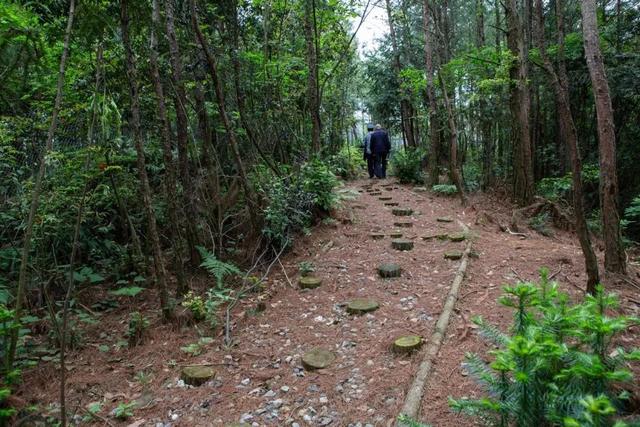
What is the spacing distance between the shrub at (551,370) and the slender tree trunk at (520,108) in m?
8.14

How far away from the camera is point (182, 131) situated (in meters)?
5.79

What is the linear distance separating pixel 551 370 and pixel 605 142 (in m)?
3.79

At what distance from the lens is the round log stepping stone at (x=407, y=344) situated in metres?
3.70

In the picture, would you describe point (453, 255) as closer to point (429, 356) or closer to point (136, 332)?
point (429, 356)

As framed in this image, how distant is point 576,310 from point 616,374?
0.67 metres

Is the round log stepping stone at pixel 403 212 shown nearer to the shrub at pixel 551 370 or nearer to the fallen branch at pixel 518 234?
the fallen branch at pixel 518 234

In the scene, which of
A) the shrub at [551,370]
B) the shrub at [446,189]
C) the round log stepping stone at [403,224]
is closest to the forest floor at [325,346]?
the shrub at [551,370]

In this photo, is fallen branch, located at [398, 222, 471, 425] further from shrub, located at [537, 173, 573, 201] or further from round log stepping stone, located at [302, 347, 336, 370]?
shrub, located at [537, 173, 573, 201]

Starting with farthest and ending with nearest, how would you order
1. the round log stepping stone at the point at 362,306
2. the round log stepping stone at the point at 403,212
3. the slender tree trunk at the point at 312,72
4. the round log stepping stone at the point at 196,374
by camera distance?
1. the round log stepping stone at the point at 403,212
2. the slender tree trunk at the point at 312,72
3. the round log stepping stone at the point at 362,306
4. the round log stepping stone at the point at 196,374

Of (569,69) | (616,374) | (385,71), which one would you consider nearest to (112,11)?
(616,374)

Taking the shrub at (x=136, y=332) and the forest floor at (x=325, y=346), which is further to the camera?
the shrub at (x=136, y=332)

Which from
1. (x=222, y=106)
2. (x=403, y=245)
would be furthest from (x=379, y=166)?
(x=222, y=106)

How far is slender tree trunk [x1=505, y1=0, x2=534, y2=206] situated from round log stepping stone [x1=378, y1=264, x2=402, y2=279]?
576cm

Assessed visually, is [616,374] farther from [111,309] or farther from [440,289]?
[111,309]
